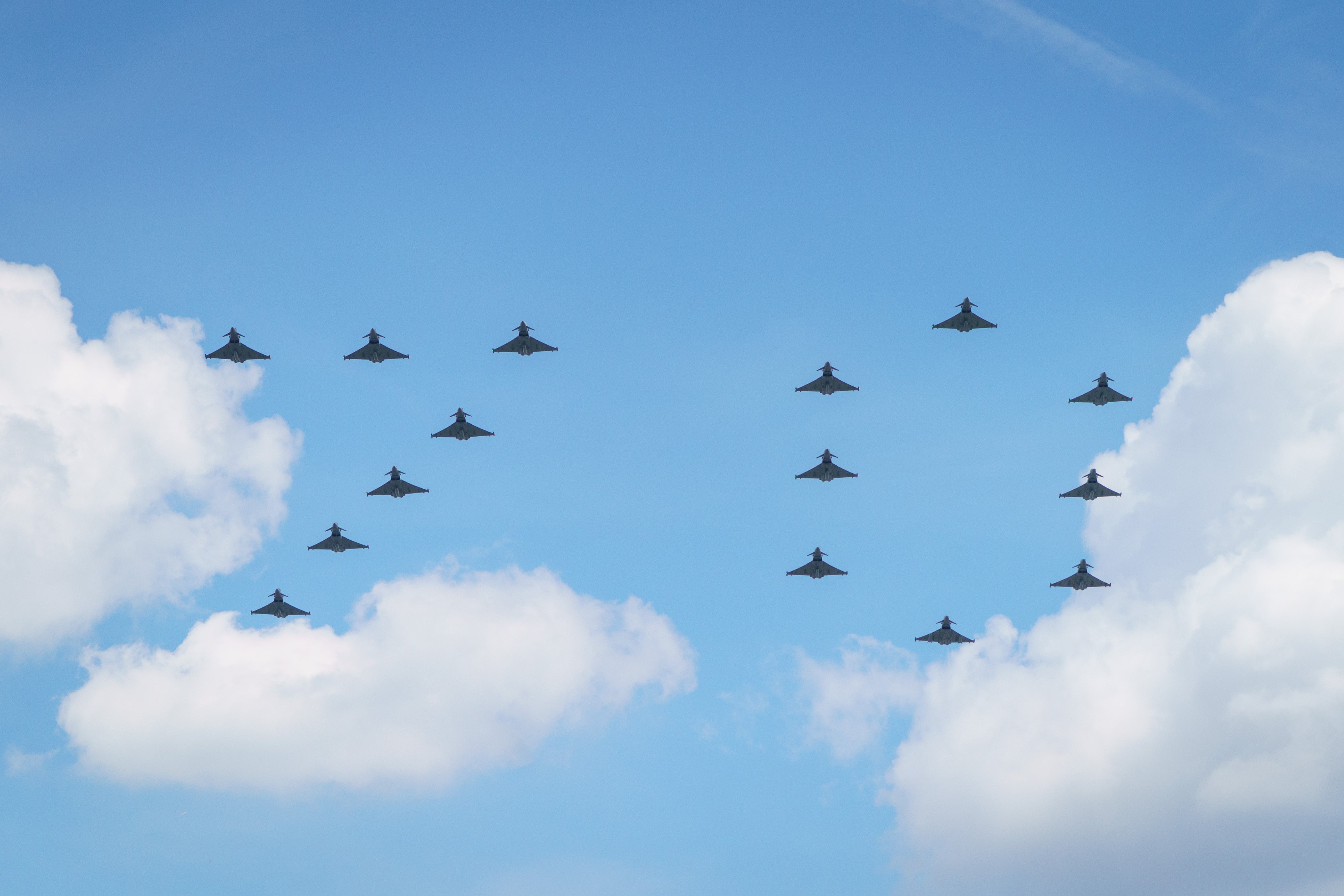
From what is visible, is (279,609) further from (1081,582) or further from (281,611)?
(1081,582)

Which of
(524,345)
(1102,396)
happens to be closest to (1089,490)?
(1102,396)

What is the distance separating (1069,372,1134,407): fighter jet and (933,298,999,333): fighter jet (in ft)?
49.1

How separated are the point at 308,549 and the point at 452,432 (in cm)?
2550

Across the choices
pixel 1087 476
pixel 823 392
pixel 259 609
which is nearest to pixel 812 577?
pixel 823 392

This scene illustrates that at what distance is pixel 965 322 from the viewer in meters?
161

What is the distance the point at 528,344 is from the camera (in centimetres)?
16012

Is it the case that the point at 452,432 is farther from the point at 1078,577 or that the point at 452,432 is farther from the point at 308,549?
the point at 1078,577

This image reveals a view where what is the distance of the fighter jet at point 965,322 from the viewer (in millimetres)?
159750

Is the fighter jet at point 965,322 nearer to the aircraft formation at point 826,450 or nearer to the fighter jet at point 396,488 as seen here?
the aircraft formation at point 826,450

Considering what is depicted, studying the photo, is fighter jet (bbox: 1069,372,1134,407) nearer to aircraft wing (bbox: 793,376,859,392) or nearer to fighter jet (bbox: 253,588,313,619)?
aircraft wing (bbox: 793,376,859,392)

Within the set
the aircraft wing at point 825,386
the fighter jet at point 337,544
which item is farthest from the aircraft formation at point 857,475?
the fighter jet at point 337,544

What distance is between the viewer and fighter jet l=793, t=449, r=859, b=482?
16700 cm

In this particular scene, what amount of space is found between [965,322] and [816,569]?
3787cm

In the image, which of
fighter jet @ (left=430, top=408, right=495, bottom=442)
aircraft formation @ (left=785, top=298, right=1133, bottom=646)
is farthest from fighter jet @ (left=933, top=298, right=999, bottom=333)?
fighter jet @ (left=430, top=408, right=495, bottom=442)
